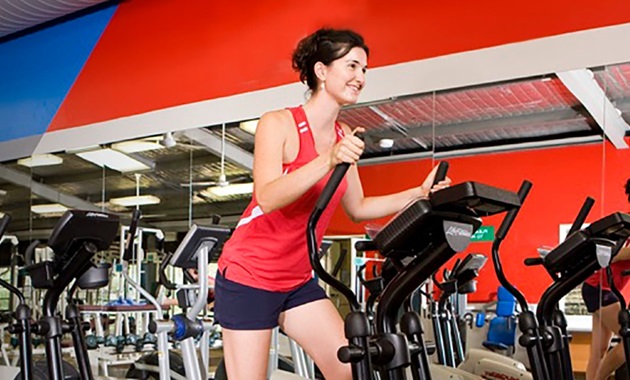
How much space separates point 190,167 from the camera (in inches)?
187

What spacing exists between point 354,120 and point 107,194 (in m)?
2.10

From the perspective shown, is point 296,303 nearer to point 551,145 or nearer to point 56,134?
point 551,145

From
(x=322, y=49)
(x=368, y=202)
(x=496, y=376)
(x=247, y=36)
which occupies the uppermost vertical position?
(x=247, y=36)

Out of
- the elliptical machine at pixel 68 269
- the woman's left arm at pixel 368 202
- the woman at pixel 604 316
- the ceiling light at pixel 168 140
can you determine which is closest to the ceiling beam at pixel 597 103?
the woman at pixel 604 316

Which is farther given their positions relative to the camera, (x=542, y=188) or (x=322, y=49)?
(x=542, y=188)

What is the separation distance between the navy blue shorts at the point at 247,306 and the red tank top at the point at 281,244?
0.8 inches

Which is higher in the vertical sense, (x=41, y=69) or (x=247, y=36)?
(x=41, y=69)

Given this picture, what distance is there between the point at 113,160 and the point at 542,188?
9.77 ft

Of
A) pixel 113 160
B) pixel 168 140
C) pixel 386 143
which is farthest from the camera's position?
pixel 113 160

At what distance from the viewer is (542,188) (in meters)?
3.35

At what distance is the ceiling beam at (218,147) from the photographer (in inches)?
178

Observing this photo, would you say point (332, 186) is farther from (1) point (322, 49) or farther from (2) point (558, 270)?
(2) point (558, 270)

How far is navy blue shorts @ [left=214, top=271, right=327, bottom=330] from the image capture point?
2.14 m

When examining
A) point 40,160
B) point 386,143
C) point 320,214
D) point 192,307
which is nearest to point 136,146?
point 40,160
